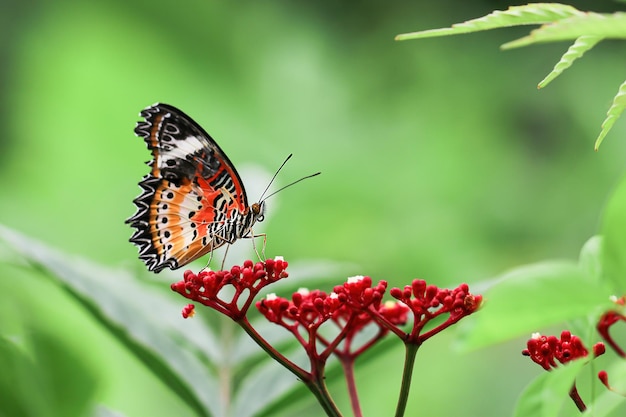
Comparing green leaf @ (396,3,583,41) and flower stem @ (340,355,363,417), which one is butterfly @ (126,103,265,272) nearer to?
flower stem @ (340,355,363,417)

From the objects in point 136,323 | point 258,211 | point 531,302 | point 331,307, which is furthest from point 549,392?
point 258,211

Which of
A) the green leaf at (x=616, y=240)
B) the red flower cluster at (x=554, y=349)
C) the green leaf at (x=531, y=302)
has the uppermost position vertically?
the green leaf at (x=616, y=240)

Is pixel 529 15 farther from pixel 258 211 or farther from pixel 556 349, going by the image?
pixel 258 211

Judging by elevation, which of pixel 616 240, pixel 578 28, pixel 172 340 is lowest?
pixel 172 340

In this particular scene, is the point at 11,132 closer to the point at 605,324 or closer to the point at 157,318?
the point at 157,318

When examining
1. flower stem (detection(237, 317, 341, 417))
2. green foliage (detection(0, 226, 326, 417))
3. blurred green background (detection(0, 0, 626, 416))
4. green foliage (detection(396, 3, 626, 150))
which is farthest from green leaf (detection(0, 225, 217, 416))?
blurred green background (detection(0, 0, 626, 416))

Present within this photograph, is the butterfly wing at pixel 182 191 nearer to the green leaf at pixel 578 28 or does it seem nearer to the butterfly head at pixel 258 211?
the butterfly head at pixel 258 211

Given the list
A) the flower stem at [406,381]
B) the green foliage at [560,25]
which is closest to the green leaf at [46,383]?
the flower stem at [406,381]
